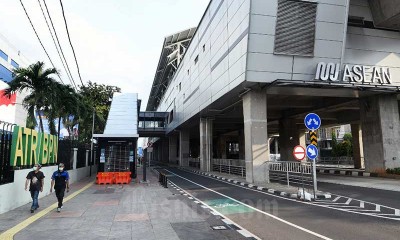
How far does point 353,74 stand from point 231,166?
1362 cm

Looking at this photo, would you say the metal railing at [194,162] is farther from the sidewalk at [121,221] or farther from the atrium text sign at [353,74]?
the sidewalk at [121,221]

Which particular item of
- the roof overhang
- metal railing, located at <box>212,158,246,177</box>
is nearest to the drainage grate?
metal railing, located at <box>212,158,246,177</box>

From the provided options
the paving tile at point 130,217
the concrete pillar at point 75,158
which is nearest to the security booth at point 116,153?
the concrete pillar at point 75,158

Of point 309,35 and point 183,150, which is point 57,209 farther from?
point 183,150

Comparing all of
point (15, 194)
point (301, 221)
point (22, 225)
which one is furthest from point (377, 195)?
point (15, 194)

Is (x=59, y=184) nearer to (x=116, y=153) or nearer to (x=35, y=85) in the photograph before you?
(x=116, y=153)

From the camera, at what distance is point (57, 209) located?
36.4 feet

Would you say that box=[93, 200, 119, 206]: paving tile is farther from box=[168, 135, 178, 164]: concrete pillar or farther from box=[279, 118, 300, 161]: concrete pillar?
box=[168, 135, 178, 164]: concrete pillar

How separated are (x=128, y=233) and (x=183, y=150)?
43.1 m

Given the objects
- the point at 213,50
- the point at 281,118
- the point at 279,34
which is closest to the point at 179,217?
the point at 279,34

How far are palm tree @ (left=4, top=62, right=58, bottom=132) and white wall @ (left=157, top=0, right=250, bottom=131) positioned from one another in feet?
41.3

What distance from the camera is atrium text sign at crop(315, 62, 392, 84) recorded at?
20.4 m

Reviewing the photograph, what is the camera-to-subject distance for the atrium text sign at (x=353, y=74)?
20.4 metres

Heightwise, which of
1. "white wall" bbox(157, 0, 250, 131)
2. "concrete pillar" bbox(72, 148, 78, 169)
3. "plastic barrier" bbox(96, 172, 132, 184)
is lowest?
"plastic barrier" bbox(96, 172, 132, 184)
